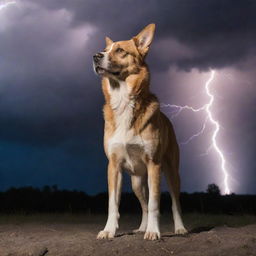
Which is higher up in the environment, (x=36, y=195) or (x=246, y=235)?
(x=36, y=195)

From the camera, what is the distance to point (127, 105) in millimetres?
6477

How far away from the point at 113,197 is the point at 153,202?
59 cm

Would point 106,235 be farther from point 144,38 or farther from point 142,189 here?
point 144,38

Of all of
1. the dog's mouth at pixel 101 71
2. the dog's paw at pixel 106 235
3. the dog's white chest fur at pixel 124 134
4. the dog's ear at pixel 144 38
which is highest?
the dog's ear at pixel 144 38

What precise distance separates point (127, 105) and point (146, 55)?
2.62ft

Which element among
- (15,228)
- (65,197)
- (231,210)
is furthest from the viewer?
(65,197)

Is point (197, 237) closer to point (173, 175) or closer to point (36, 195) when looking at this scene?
point (173, 175)

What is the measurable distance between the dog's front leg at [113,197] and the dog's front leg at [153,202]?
1.58 feet

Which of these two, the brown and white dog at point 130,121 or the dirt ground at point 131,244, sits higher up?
the brown and white dog at point 130,121

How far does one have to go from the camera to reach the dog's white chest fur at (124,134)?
21.0 feet

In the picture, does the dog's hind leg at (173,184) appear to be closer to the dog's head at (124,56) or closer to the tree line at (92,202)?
the dog's head at (124,56)

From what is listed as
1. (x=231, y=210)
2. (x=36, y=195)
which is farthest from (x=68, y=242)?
(x=36, y=195)

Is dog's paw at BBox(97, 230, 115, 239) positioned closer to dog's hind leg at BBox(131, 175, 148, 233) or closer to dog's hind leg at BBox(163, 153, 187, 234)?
dog's hind leg at BBox(131, 175, 148, 233)

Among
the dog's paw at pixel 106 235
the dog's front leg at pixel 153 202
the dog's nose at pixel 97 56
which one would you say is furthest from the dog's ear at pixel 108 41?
the dog's paw at pixel 106 235
